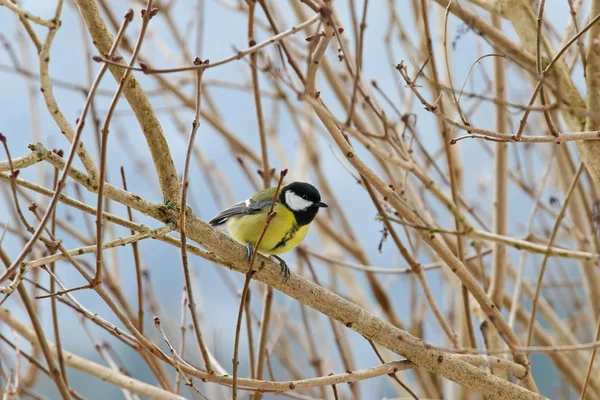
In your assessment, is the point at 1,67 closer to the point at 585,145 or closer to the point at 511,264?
the point at 585,145

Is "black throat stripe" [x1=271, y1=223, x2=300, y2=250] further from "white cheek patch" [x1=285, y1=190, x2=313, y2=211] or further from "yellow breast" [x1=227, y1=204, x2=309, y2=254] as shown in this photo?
"white cheek patch" [x1=285, y1=190, x2=313, y2=211]

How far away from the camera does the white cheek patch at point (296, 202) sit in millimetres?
A: 3185

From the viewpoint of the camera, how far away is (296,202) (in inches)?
127

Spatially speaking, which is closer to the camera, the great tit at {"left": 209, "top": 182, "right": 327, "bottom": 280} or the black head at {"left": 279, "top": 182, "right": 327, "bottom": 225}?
the great tit at {"left": 209, "top": 182, "right": 327, "bottom": 280}

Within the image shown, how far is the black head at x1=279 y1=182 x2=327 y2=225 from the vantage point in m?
3.15

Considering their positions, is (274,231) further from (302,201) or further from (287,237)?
(302,201)

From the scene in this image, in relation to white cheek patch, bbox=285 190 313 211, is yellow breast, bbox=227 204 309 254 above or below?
below

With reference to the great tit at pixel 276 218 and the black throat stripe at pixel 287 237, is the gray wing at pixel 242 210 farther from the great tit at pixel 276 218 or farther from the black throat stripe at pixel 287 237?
the black throat stripe at pixel 287 237

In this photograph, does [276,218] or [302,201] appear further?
[302,201]

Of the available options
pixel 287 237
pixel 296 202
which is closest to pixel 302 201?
→ pixel 296 202

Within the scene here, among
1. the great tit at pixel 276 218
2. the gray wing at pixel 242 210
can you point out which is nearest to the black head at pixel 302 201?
the great tit at pixel 276 218

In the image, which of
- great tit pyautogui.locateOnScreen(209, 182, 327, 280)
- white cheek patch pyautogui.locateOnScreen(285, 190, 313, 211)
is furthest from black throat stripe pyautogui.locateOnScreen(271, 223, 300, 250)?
white cheek patch pyautogui.locateOnScreen(285, 190, 313, 211)

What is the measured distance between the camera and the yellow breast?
9.87 feet

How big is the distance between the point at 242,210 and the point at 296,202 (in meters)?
0.28
